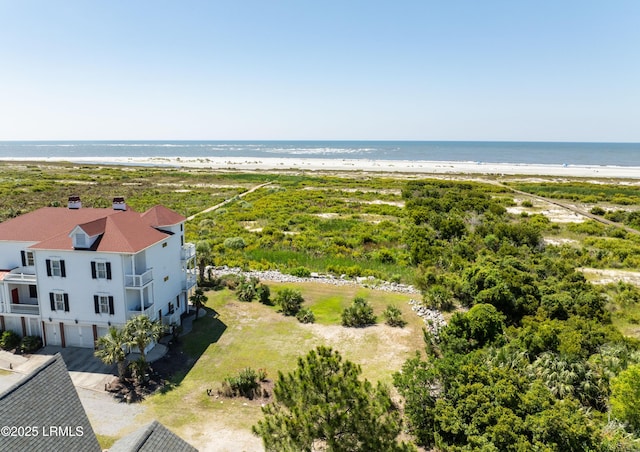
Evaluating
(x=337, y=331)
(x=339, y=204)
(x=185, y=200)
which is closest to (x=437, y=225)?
(x=339, y=204)

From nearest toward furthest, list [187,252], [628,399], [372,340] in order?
1. [628,399]
2. [372,340]
3. [187,252]

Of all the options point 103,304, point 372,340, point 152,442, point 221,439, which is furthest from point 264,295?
point 152,442

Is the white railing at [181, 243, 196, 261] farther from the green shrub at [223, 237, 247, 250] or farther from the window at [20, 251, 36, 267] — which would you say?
the green shrub at [223, 237, 247, 250]

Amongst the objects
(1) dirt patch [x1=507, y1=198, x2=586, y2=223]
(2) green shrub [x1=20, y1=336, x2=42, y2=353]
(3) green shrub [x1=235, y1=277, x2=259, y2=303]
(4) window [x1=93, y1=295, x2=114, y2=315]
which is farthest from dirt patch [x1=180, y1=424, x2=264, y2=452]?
(1) dirt patch [x1=507, y1=198, x2=586, y2=223]

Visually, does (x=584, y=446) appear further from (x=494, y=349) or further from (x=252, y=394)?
(x=252, y=394)

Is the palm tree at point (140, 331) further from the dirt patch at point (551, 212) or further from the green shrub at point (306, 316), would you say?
the dirt patch at point (551, 212)

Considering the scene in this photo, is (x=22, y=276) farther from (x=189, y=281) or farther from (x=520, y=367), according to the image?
(x=520, y=367)
